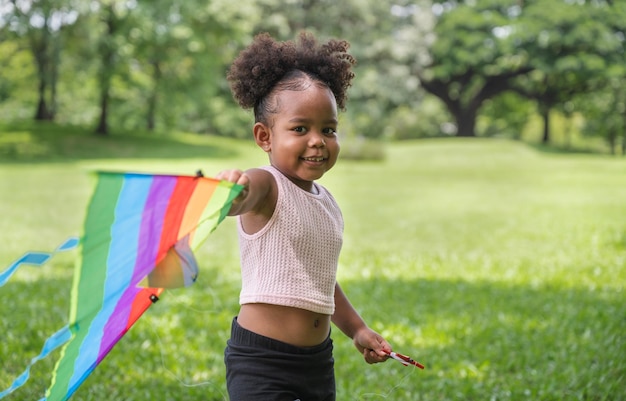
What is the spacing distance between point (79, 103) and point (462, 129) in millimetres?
17949

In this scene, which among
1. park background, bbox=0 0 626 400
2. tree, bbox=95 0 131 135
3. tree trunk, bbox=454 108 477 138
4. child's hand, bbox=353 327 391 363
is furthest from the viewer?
tree trunk, bbox=454 108 477 138

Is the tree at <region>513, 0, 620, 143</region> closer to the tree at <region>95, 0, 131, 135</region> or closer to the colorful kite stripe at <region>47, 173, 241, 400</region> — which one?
the tree at <region>95, 0, 131, 135</region>

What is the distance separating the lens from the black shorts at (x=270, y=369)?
2.03 m

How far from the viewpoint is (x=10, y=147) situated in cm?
2142

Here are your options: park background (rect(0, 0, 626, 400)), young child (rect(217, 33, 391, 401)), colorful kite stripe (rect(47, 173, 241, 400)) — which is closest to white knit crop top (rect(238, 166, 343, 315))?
young child (rect(217, 33, 391, 401))

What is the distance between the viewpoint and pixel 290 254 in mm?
2064

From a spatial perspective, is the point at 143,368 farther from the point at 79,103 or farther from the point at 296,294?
the point at 79,103

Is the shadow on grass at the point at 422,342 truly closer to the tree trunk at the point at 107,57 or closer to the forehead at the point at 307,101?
the forehead at the point at 307,101

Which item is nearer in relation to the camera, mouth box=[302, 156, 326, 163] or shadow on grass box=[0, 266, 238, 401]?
mouth box=[302, 156, 326, 163]

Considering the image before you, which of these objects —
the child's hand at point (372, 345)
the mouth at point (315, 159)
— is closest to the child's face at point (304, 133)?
the mouth at point (315, 159)

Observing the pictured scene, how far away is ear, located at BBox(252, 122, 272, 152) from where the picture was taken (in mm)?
2109

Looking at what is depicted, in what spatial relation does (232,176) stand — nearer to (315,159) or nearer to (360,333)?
(315,159)

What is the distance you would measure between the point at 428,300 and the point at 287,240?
3787 mm

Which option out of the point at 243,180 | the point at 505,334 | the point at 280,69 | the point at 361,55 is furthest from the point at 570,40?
the point at 243,180
